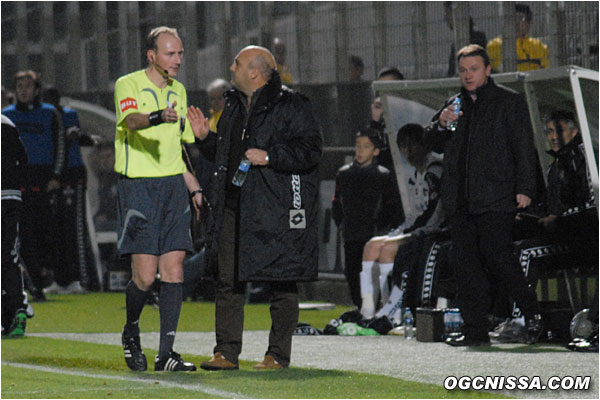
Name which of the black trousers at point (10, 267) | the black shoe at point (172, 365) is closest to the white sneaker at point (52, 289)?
the black trousers at point (10, 267)

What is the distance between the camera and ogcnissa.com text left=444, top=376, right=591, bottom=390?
24.5 feet

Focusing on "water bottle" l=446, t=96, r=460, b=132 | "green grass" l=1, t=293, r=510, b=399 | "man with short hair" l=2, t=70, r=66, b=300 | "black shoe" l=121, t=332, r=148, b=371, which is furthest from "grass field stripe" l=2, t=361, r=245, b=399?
"man with short hair" l=2, t=70, r=66, b=300

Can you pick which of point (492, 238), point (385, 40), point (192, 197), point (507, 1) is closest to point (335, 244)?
point (385, 40)

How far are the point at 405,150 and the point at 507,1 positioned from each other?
243 cm

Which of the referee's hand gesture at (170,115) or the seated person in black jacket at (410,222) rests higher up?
the referee's hand gesture at (170,115)

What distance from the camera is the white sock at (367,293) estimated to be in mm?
11734

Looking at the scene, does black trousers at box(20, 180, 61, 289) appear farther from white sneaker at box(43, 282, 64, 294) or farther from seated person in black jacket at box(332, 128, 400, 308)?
seated person in black jacket at box(332, 128, 400, 308)

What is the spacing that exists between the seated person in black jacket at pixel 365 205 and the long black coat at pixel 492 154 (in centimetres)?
320

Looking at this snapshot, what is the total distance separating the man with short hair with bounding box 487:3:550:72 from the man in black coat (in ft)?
12.1

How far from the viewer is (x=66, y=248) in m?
16.9

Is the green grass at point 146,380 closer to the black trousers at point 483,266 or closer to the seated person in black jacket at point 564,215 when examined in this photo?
the black trousers at point 483,266

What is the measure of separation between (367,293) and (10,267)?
9.21 feet

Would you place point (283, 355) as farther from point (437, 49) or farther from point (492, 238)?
point (437, 49)

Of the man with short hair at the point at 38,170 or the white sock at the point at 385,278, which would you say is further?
the man with short hair at the point at 38,170
